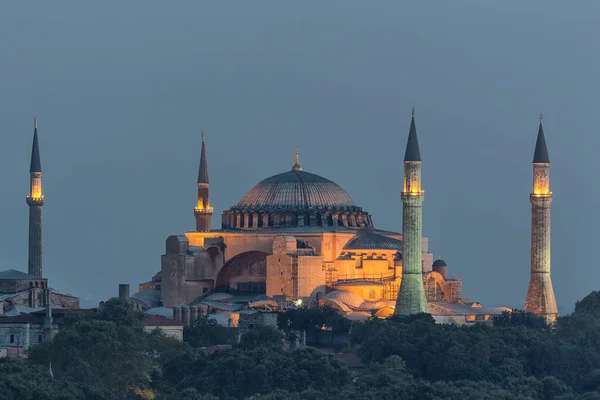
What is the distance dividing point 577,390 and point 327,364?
8051 millimetres

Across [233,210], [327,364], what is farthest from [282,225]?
[327,364]

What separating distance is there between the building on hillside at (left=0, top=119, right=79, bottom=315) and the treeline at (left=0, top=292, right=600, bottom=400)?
27.9 feet

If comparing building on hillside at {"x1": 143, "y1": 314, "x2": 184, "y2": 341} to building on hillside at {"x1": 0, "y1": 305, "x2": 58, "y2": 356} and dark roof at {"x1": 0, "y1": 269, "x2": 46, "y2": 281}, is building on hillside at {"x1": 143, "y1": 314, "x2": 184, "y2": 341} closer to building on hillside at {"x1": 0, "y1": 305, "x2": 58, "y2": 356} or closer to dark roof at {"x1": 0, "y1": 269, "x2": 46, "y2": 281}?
building on hillside at {"x1": 0, "y1": 305, "x2": 58, "y2": 356}

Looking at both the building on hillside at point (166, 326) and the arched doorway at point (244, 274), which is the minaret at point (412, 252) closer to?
the arched doorway at point (244, 274)

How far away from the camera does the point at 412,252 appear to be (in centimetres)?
10225

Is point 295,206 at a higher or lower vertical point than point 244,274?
higher

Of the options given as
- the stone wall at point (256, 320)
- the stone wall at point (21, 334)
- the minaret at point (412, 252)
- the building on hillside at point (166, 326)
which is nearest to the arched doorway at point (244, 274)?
the stone wall at point (256, 320)

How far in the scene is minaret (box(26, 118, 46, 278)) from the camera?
4392 inches

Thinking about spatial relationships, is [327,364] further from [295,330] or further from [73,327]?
[295,330]

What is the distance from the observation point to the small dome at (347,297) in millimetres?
105875

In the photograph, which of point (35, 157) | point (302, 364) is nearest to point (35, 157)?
point (35, 157)

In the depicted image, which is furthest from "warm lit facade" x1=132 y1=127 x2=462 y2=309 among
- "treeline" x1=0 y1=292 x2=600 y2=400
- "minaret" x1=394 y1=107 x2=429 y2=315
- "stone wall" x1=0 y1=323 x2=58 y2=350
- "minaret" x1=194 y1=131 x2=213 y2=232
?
"stone wall" x1=0 y1=323 x2=58 y2=350

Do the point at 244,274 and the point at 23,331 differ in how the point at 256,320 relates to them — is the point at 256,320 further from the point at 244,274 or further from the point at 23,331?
the point at 23,331

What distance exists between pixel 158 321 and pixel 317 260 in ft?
41.9
